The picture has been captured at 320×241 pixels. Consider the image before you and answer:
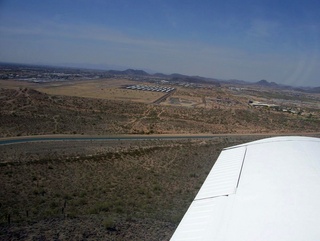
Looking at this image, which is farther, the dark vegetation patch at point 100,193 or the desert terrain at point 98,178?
the desert terrain at point 98,178

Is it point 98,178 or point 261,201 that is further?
point 98,178

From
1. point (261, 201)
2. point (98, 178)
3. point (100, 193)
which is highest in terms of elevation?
point (261, 201)

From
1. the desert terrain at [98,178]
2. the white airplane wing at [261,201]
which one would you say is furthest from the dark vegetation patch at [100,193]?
the white airplane wing at [261,201]

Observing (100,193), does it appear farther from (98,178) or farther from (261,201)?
(261,201)

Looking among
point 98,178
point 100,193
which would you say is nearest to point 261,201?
point 100,193

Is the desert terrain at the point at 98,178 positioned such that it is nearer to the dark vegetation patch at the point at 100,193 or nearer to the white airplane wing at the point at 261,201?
the dark vegetation patch at the point at 100,193

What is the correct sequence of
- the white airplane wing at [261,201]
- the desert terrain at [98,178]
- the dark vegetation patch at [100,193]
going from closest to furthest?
the white airplane wing at [261,201], the dark vegetation patch at [100,193], the desert terrain at [98,178]

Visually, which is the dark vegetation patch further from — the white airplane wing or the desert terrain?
the white airplane wing

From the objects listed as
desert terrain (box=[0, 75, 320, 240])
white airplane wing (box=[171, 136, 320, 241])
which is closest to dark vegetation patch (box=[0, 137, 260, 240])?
desert terrain (box=[0, 75, 320, 240])

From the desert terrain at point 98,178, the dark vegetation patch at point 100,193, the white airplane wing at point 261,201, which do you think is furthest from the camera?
the desert terrain at point 98,178
